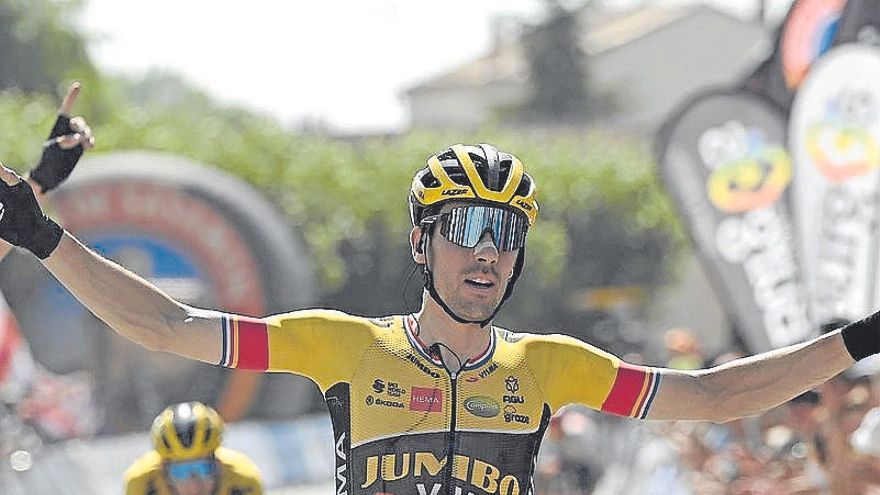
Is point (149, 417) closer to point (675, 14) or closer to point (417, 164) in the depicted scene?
point (417, 164)

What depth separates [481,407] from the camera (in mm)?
4148

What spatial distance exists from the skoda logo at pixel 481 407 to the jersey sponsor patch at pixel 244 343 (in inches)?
19.9

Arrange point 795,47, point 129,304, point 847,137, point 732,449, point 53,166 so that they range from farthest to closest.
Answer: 1. point 795,47
2. point 847,137
3. point 732,449
4. point 53,166
5. point 129,304

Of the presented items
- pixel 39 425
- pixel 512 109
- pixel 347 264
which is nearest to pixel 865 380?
pixel 39 425

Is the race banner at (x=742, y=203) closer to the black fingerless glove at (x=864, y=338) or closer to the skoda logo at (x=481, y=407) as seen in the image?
the black fingerless glove at (x=864, y=338)

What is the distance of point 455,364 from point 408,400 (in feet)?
0.52

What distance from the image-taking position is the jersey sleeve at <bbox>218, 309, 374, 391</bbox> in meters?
4.11

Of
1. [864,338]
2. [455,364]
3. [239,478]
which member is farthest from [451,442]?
[239,478]

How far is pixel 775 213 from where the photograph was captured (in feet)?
41.8

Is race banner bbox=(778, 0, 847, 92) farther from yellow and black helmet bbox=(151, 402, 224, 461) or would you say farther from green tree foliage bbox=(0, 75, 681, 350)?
green tree foliage bbox=(0, 75, 681, 350)

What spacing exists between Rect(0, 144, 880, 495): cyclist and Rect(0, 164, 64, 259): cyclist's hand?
33 cm

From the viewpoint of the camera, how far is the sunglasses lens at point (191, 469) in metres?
7.30

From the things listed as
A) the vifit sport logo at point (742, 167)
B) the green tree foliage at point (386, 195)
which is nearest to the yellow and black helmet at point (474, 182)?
the vifit sport logo at point (742, 167)

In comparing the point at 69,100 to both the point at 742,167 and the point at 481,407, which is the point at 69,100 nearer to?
the point at 481,407
